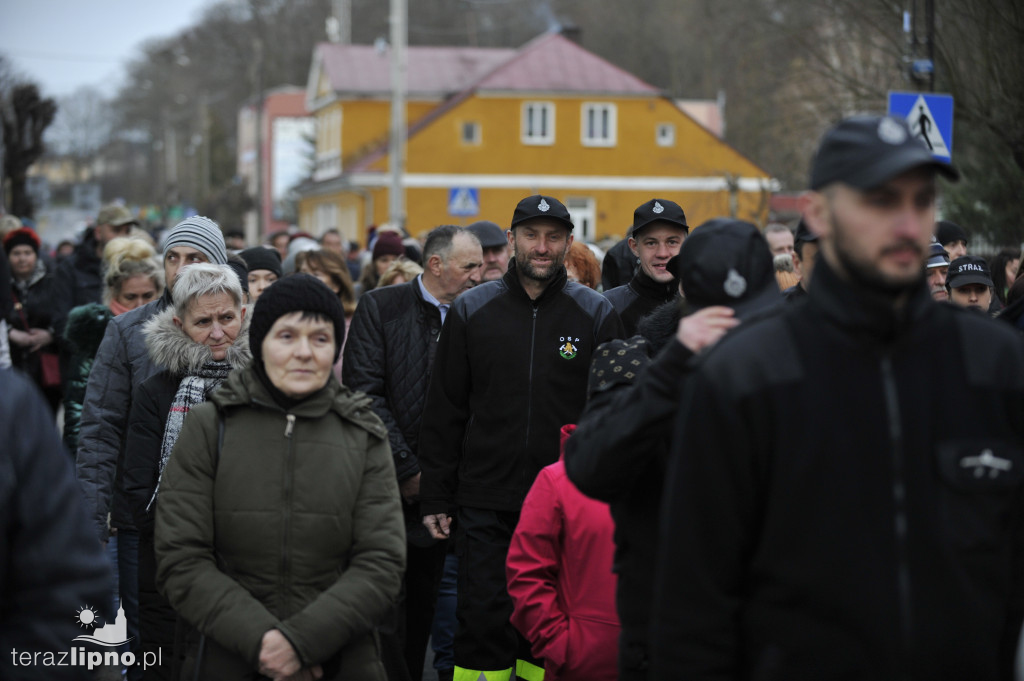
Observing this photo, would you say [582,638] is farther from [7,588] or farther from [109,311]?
[109,311]

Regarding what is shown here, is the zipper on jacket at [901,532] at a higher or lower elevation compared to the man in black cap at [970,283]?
lower

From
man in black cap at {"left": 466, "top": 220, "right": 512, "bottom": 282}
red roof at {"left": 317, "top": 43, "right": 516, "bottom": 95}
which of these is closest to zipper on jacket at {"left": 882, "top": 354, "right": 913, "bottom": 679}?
man in black cap at {"left": 466, "top": 220, "right": 512, "bottom": 282}

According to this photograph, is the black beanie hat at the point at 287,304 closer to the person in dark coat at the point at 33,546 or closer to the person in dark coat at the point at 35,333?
the person in dark coat at the point at 33,546

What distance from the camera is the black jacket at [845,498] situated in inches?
103

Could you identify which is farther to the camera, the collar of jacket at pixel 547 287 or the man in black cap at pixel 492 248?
the man in black cap at pixel 492 248

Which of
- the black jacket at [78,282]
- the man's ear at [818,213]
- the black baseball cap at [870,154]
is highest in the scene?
the black baseball cap at [870,154]

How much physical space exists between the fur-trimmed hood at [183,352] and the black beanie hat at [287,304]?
39.1 inches

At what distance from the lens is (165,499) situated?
402 cm

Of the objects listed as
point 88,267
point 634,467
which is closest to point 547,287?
point 634,467

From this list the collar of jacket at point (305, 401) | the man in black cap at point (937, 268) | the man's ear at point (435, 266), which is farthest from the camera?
the man in black cap at point (937, 268)

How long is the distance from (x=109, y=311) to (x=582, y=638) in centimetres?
419

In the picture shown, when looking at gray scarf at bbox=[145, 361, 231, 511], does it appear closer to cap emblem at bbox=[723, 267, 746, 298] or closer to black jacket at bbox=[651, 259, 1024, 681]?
cap emblem at bbox=[723, 267, 746, 298]

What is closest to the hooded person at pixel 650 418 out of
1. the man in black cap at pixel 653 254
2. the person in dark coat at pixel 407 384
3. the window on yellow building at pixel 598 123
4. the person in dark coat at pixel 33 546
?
the person in dark coat at pixel 33 546

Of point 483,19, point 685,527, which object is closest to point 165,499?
point 685,527
